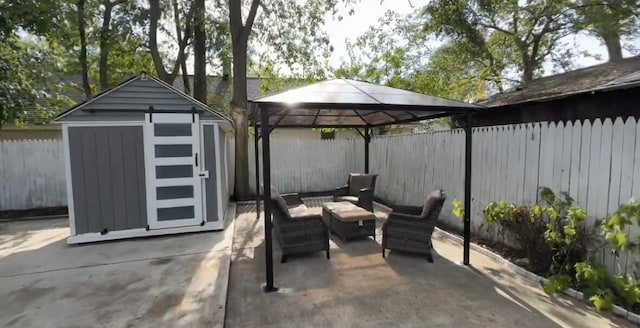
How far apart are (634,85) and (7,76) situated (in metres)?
12.0

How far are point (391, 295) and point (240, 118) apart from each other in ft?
22.3

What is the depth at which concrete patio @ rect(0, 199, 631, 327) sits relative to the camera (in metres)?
2.85

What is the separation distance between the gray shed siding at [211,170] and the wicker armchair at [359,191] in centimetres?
269

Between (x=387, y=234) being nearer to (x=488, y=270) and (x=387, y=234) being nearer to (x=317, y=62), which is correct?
(x=488, y=270)

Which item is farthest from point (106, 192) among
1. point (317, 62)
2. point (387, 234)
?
point (317, 62)

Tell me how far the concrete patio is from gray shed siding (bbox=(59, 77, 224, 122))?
217 cm

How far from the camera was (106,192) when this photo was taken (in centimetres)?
514

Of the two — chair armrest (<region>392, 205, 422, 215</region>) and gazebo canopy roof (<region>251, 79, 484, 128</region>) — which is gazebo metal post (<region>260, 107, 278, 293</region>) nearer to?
gazebo canopy roof (<region>251, 79, 484, 128</region>)

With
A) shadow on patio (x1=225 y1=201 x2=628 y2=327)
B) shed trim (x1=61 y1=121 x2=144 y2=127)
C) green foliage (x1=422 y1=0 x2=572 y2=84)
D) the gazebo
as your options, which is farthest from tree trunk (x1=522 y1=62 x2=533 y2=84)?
shed trim (x1=61 y1=121 x2=144 y2=127)

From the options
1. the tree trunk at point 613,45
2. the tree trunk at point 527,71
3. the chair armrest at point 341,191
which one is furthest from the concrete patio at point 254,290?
the tree trunk at point 613,45

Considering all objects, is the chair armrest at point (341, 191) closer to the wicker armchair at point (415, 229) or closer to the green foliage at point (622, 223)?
the wicker armchair at point (415, 229)

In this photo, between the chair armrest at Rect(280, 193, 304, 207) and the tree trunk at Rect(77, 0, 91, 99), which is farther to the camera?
the tree trunk at Rect(77, 0, 91, 99)

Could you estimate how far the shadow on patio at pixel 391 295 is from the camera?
283cm

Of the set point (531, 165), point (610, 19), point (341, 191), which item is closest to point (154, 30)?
point (341, 191)
